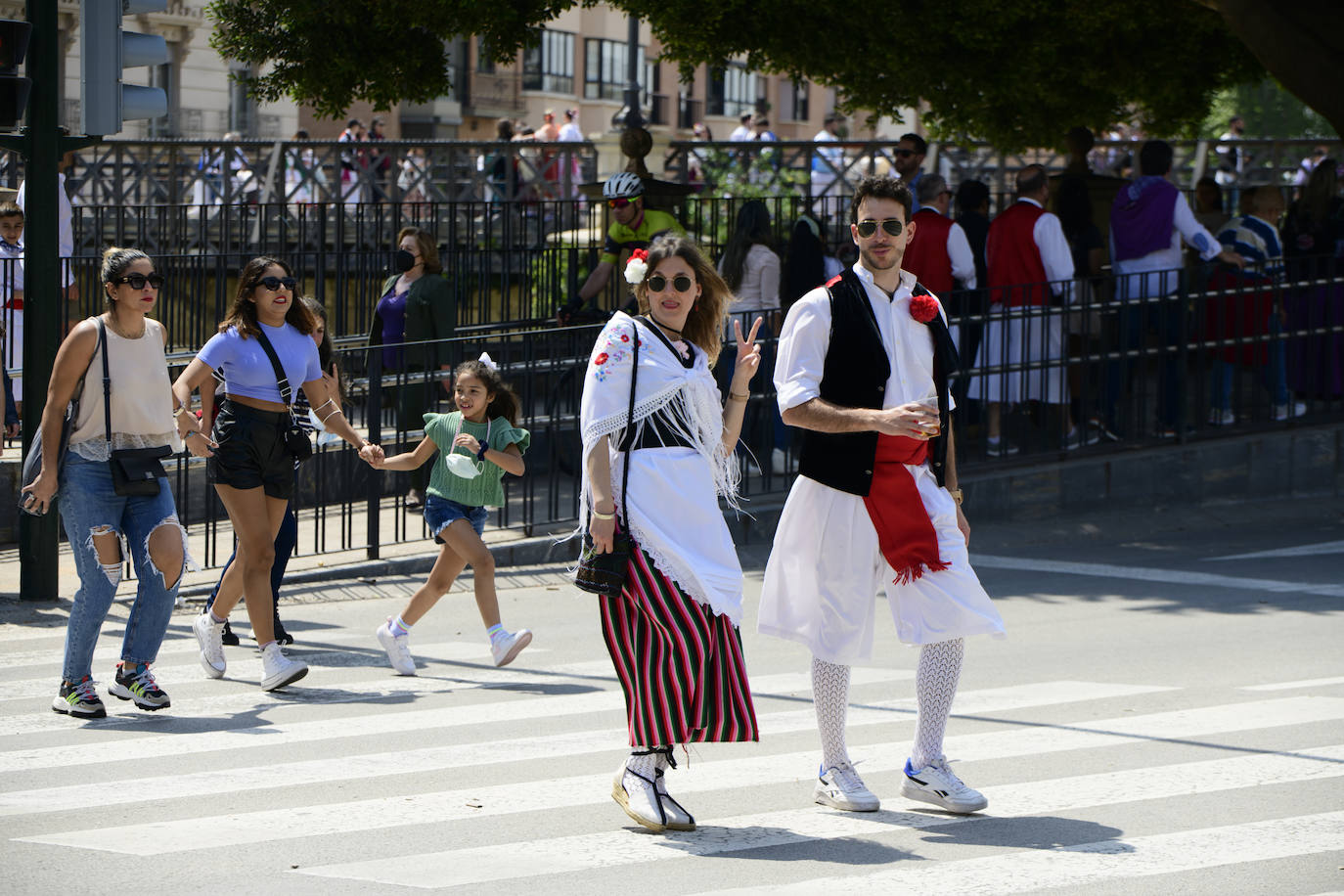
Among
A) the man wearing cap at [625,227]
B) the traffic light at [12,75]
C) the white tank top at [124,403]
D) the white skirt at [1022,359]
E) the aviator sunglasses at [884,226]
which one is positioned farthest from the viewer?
the man wearing cap at [625,227]

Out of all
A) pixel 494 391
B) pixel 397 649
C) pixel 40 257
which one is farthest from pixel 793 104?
pixel 397 649

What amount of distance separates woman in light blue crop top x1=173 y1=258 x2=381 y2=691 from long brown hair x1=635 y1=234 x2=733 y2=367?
2690 millimetres

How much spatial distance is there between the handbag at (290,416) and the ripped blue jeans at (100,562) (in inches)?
31.8

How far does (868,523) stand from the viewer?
5.96 meters

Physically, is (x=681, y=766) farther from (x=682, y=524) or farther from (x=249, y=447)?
(x=249, y=447)

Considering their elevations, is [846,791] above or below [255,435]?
below

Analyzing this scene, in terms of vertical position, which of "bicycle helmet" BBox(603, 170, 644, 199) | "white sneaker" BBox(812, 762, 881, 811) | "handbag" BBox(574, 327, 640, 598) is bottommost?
"white sneaker" BBox(812, 762, 881, 811)

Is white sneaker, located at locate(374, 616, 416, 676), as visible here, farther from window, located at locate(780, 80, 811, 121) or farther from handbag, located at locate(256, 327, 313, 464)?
window, located at locate(780, 80, 811, 121)

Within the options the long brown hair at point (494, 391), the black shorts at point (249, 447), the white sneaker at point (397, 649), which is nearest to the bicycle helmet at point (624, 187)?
the long brown hair at point (494, 391)

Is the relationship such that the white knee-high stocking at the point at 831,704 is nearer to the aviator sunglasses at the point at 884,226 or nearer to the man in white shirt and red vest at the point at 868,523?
the man in white shirt and red vest at the point at 868,523

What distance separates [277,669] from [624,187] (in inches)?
246

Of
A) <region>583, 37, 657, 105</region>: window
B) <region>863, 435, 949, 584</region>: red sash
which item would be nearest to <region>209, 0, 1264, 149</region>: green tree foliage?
<region>863, 435, 949, 584</region>: red sash

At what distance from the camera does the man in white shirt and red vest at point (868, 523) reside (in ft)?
19.4

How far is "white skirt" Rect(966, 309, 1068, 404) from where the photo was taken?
1292 centimetres
